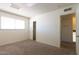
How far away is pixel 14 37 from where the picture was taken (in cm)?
417

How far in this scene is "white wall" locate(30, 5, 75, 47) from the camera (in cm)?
361

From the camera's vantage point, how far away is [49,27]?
4039 mm

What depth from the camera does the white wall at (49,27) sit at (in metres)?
3.61

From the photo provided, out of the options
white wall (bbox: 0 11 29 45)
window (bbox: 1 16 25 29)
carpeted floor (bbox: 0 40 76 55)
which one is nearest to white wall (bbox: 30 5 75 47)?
white wall (bbox: 0 11 29 45)

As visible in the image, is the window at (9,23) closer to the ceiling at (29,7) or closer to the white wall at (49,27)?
the ceiling at (29,7)

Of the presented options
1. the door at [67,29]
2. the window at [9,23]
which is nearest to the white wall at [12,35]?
the window at [9,23]

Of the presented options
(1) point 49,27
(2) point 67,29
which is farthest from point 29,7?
(2) point 67,29

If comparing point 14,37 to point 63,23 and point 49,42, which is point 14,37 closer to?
point 49,42

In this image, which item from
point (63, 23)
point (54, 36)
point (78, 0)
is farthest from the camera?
point (63, 23)

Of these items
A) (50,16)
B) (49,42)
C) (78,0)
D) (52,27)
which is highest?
(50,16)

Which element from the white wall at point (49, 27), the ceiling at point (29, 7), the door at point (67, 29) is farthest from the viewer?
the door at point (67, 29)

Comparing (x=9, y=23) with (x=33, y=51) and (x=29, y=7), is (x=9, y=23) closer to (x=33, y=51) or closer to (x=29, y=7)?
(x=29, y=7)
